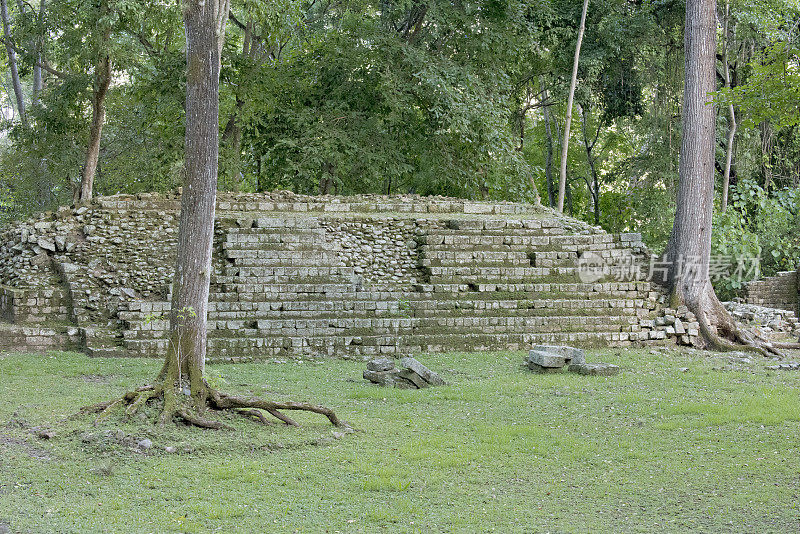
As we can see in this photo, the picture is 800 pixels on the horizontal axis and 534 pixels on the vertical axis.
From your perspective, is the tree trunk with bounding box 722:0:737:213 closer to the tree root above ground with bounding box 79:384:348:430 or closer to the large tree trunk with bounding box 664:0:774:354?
the large tree trunk with bounding box 664:0:774:354

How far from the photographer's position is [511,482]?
5293mm

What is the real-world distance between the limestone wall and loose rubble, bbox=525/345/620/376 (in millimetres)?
10756

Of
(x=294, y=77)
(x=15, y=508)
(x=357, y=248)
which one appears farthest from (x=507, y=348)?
(x=294, y=77)

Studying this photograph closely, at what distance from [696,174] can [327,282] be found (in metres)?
7.42

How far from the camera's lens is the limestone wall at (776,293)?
1875cm

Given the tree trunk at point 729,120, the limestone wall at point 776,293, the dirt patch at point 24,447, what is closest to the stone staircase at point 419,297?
the dirt patch at point 24,447

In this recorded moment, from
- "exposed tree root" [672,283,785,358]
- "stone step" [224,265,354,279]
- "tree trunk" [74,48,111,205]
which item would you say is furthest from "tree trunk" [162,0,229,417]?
"exposed tree root" [672,283,785,358]

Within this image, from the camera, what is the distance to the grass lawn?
445 centimetres

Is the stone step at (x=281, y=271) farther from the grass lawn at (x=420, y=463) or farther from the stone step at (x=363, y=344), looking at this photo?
the grass lawn at (x=420, y=463)

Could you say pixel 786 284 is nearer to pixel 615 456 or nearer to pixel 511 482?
pixel 615 456

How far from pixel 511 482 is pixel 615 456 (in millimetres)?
1216

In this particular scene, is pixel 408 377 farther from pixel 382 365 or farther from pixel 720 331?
pixel 720 331

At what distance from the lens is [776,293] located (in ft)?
61.6

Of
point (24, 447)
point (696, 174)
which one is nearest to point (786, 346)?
point (696, 174)
